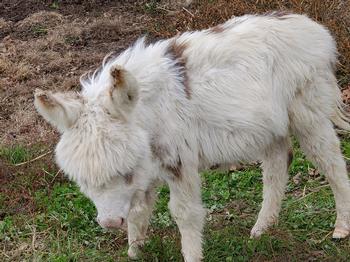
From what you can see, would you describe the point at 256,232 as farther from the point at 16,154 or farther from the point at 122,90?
the point at 16,154

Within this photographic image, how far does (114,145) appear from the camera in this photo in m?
3.78

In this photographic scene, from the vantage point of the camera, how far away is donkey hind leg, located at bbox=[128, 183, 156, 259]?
462 centimetres

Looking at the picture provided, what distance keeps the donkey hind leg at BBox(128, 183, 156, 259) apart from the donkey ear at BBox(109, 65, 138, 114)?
916mm

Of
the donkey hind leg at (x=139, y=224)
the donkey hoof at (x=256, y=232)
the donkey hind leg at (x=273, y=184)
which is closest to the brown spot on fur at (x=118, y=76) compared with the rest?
the donkey hind leg at (x=139, y=224)

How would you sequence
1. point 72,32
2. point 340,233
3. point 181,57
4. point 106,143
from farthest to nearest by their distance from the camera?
point 72,32 < point 340,233 < point 181,57 < point 106,143

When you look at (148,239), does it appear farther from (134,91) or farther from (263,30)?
(263,30)

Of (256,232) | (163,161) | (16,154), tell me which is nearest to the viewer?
(163,161)

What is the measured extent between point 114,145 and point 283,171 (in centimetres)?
170

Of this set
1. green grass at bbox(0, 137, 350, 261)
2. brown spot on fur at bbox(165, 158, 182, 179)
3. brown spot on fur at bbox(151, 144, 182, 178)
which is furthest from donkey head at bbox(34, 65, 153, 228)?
green grass at bbox(0, 137, 350, 261)

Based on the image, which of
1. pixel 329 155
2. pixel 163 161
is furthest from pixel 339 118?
pixel 163 161

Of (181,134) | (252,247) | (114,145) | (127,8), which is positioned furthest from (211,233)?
(127,8)

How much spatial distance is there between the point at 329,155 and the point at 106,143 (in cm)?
180

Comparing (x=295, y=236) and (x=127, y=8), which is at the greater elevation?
(x=295, y=236)

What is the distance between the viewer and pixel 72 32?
9.21 m
